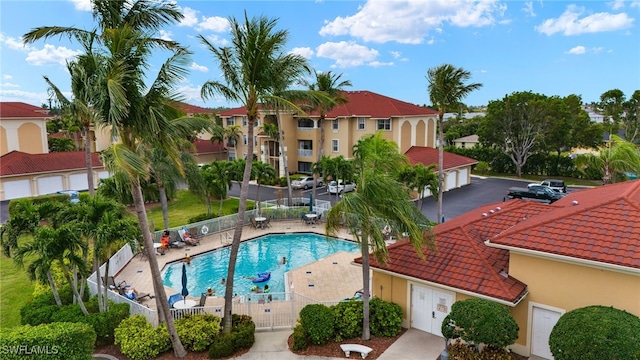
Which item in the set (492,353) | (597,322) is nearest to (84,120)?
(492,353)

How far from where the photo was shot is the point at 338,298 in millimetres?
17609

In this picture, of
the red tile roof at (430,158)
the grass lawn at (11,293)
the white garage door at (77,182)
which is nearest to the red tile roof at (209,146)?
the white garage door at (77,182)

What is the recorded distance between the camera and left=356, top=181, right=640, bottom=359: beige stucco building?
10883 mm

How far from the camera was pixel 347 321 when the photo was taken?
13.4 metres

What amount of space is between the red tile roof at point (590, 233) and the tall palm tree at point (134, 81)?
10.5 m

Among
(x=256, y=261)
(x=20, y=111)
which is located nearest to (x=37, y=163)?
(x=20, y=111)

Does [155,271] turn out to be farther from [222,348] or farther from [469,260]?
[469,260]

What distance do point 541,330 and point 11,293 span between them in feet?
68.7

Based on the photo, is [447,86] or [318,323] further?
[447,86]

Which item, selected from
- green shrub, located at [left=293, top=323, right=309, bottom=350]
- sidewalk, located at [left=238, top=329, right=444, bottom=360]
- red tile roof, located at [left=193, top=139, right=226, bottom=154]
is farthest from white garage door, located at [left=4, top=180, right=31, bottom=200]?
green shrub, located at [left=293, top=323, right=309, bottom=350]

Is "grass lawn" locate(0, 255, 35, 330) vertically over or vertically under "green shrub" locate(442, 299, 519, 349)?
under

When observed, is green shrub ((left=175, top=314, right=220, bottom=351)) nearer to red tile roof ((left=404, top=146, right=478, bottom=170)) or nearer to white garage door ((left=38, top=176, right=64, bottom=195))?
red tile roof ((left=404, top=146, right=478, bottom=170))

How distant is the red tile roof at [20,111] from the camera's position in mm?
39969

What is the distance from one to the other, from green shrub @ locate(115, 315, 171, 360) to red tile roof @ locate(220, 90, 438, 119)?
33485 mm
